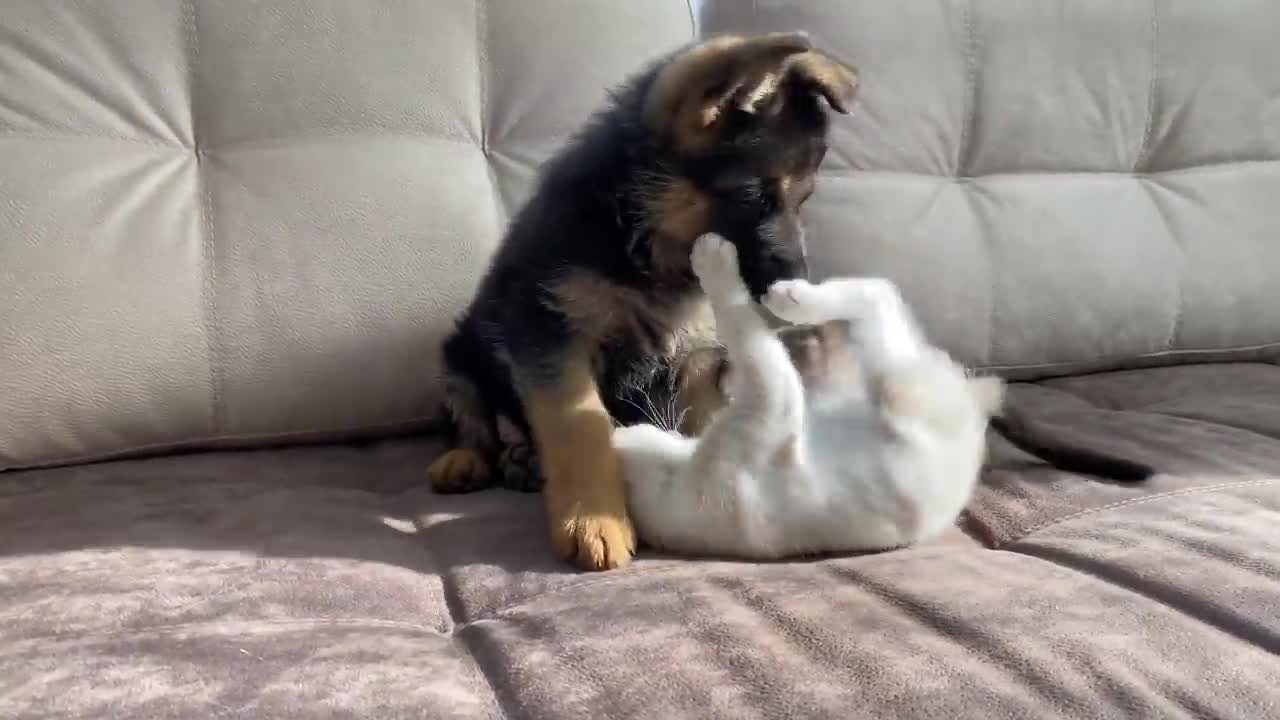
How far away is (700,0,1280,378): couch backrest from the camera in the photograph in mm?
2051

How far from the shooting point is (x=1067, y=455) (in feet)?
4.89

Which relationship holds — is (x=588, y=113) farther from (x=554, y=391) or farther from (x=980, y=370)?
(x=980, y=370)

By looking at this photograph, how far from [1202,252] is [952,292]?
0.69m

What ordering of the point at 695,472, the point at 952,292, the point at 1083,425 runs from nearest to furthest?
the point at 695,472
the point at 1083,425
the point at 952,292

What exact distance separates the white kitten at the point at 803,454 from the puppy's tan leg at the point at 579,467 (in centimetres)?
6

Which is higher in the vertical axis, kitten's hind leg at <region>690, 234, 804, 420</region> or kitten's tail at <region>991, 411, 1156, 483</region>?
kitten's hind leg at <region>690, 234, 804, 420</region>

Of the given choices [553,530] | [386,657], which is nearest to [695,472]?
[553,530]

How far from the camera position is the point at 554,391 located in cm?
148

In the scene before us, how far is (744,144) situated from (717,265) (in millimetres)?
267

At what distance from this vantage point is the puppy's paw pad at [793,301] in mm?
1225

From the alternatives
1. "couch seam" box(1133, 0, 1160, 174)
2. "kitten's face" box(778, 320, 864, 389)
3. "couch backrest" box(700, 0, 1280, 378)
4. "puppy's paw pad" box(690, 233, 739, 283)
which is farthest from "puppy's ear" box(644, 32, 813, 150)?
"couch seam" box(1133, 0, 1160, 174)

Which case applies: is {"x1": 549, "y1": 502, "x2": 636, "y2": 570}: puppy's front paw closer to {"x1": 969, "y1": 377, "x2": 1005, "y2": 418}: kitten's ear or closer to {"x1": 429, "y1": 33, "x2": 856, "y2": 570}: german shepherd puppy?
{"x1": 429, "y1": 33, "x2": 856, "y2": 570}: german shepherd puppy

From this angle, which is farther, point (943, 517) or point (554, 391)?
point (554, 391)

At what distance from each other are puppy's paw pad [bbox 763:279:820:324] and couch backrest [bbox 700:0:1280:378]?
2.61 feet
